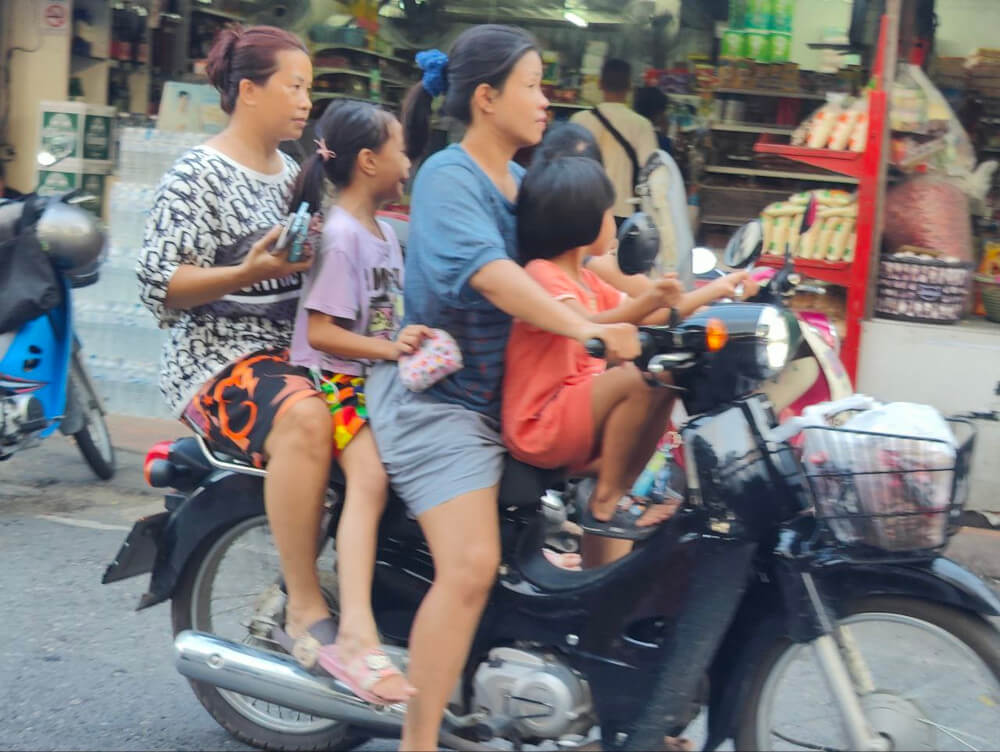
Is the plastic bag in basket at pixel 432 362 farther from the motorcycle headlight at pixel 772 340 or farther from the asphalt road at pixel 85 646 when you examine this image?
the asphalt road at pixel 85 646

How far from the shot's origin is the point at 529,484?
2.80m

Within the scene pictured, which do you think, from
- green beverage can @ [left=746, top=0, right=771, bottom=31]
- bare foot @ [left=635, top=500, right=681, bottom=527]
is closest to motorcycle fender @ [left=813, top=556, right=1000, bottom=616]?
bare foot @ [left=635, top=500, right=681, bottom=527]

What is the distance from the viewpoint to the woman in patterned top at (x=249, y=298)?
2943mm

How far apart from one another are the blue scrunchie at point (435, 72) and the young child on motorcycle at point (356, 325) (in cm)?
20

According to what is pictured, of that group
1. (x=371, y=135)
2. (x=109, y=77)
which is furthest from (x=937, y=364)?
(x=109, y=77)

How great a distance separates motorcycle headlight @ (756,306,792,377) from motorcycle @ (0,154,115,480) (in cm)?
340

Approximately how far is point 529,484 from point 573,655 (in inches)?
14.3

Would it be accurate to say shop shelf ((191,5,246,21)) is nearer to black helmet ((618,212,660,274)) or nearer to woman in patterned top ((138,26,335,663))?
woman in patterned top ((138,26,335,663))

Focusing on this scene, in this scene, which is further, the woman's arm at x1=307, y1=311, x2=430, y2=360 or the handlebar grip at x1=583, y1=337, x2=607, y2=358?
the woman's arm at x1=307, y1=311, x2=430, y2=360

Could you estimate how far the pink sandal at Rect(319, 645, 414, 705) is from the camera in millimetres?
2770

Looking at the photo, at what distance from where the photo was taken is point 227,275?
303cm

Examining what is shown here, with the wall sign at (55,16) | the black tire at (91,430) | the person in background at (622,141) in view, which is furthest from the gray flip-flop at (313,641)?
the wall sign at (55,16)

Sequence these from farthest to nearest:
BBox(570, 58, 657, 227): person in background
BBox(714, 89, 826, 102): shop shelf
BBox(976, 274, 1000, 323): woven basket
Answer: BBox(714, 89, 826, 102): shop shelf < BBox(570, 58, 657, 227): person in background < BBox(976, 274, 1000, 323): woven basket

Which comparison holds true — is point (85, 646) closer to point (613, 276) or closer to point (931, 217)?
point (613, 276)
